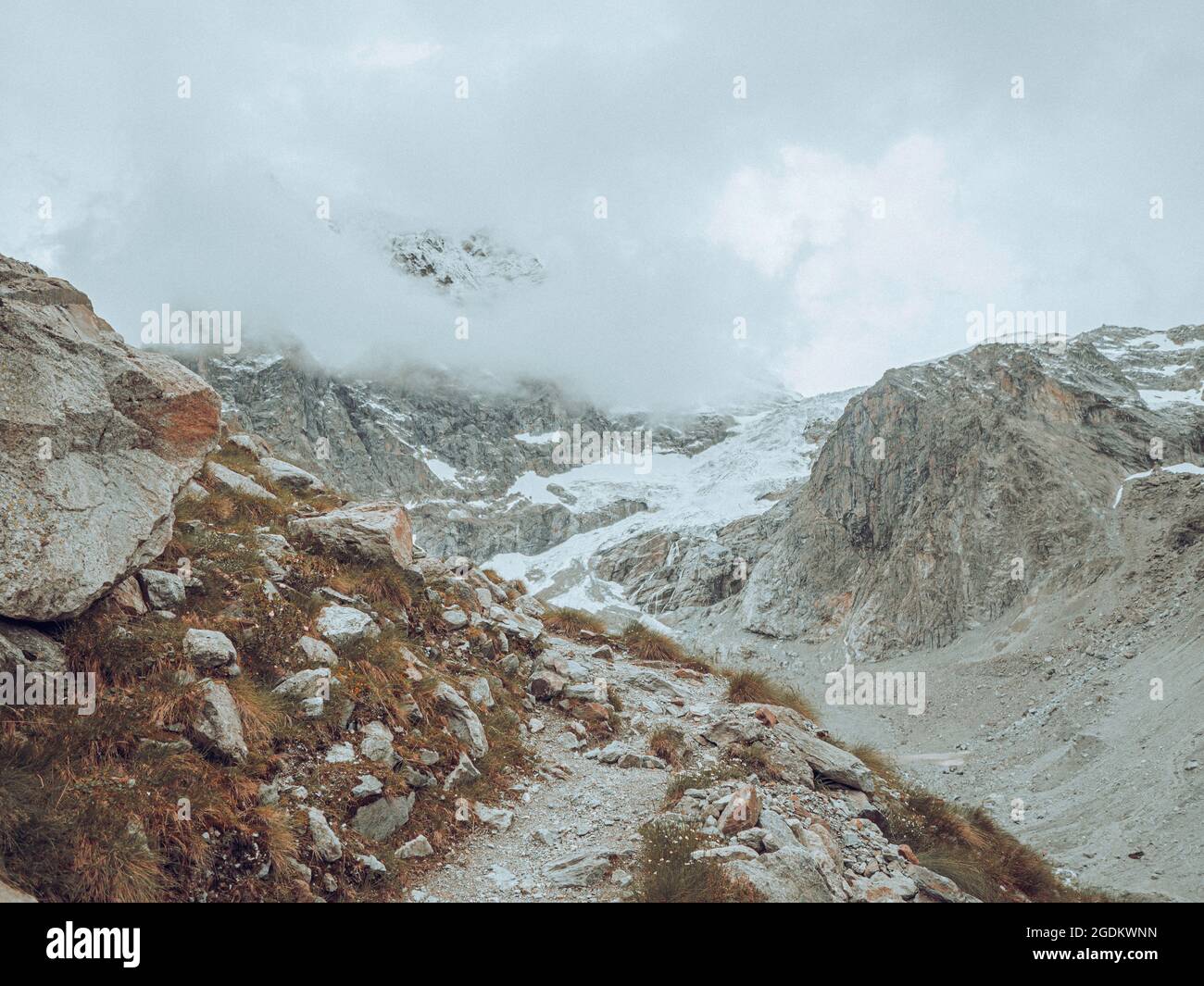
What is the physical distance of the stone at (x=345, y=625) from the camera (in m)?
8.21

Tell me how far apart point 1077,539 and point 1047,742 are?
24.8 metres

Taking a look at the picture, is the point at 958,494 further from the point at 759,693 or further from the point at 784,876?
the point at 784,876

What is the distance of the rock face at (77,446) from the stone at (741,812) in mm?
6550

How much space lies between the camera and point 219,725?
18.9 feet

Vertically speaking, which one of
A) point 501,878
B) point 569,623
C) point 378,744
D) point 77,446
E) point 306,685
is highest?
point 77,446

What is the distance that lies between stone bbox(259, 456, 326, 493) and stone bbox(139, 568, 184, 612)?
6920mm

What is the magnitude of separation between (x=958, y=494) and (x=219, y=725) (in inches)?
2565

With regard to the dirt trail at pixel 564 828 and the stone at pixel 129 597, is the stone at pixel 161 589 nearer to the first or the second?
the stone at pixel 129 597

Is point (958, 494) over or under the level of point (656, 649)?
over

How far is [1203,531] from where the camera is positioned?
4181cm

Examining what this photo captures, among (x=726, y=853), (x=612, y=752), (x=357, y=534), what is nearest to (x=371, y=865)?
(x=726, y=853)

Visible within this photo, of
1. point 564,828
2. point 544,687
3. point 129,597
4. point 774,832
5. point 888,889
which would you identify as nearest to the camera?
point 129,597

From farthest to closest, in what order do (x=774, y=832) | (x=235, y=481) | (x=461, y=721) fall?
(x=235, y=481) → (x=461, y=721) → (x=774, y=832)

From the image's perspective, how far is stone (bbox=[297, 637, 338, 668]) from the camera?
7.55 metres
